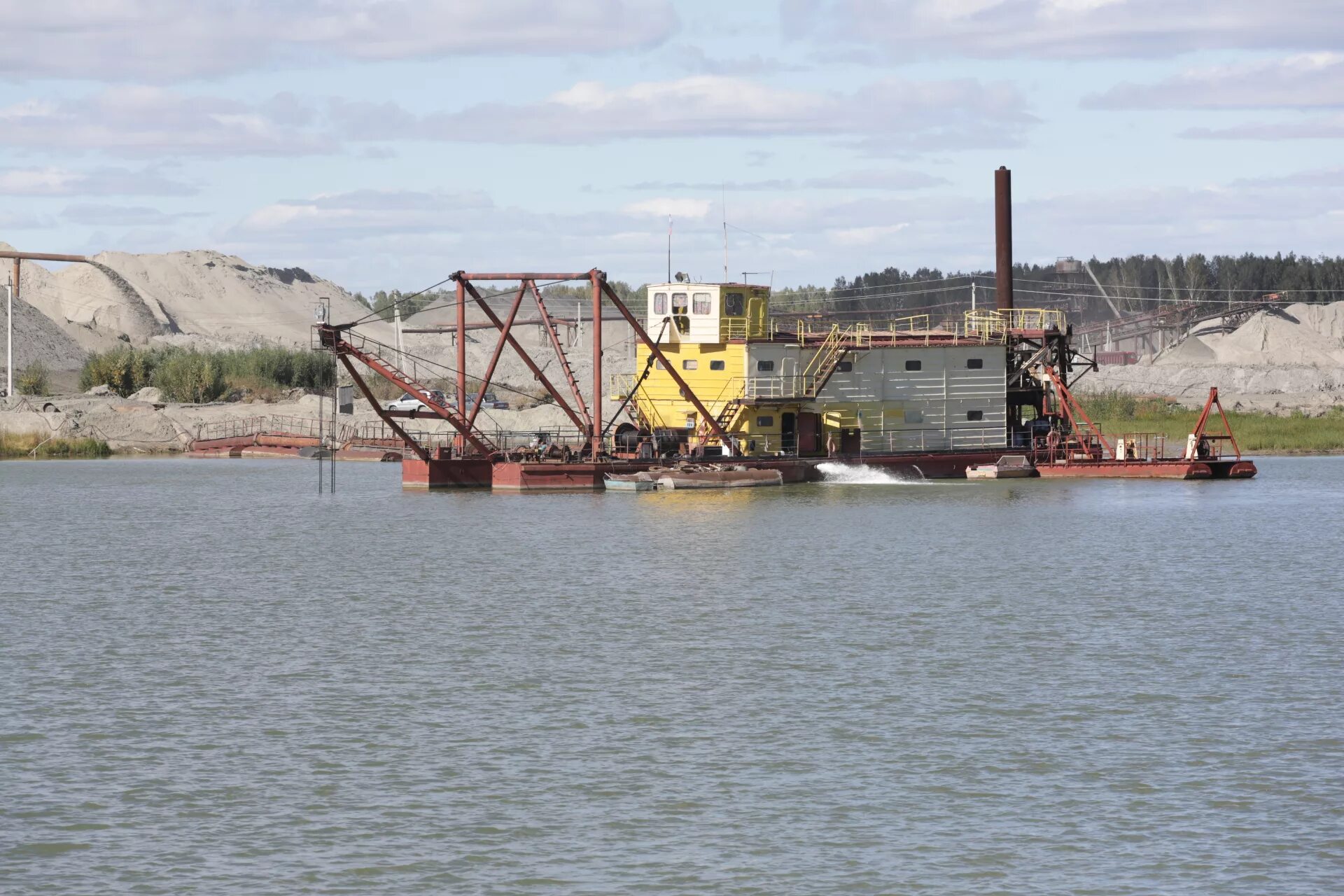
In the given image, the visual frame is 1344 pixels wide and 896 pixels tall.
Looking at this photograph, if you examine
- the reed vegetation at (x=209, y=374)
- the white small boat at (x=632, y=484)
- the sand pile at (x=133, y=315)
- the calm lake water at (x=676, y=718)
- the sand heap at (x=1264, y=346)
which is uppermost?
the sand pile at (x=133, y=315)

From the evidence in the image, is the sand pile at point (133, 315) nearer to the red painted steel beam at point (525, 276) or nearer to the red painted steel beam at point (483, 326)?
the red painted steel beam at point (483, 326)

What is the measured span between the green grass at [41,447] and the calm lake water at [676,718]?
58.3 metres

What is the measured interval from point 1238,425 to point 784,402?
1902 inches

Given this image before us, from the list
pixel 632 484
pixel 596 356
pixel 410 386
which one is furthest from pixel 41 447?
pixel 632 484

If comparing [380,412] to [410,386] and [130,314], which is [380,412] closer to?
[410,386]

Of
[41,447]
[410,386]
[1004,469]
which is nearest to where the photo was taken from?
[410,386]

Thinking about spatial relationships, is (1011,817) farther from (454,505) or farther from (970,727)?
(454,505)

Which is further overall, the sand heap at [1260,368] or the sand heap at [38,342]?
the sand heap at [38,342]

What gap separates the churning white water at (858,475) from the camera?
6456 centimetres

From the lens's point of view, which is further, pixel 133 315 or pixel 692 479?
pixel 133 315

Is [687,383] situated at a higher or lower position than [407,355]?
lower

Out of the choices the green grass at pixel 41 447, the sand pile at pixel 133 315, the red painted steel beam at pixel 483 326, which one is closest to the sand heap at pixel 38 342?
the sand pile at pixel 133 315

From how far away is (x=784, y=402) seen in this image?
62.2 m

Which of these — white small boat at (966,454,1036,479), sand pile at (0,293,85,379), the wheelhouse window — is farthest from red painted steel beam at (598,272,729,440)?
sand pile at (0,293,85,379)
